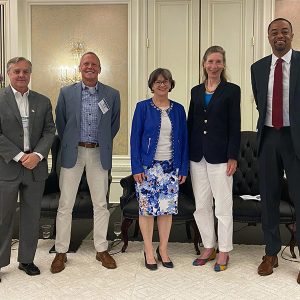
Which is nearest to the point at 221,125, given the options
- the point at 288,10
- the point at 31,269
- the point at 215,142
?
the point at 215,142

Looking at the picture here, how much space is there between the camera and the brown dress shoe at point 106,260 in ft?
10.6

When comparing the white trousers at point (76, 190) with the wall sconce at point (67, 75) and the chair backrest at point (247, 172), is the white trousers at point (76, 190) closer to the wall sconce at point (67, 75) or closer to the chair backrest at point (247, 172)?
the chair backrest at point (247, 172)

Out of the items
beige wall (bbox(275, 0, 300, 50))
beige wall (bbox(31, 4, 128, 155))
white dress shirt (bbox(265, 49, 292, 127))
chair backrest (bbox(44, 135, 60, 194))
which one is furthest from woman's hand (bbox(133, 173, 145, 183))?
beige wall (bbox(275, 0, 300, 50))

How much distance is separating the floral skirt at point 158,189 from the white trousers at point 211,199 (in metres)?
0.20

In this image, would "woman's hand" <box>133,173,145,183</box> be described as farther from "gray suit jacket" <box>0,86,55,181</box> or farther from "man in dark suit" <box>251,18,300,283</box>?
"man in dark suit" <box>251,18,300,283</box>

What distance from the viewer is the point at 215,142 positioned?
3057 mm

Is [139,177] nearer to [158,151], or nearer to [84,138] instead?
[158,151]

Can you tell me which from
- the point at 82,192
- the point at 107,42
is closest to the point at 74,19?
the point at 107,42

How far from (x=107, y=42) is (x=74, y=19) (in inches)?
22.2

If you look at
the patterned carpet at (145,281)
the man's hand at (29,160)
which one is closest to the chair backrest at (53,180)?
the patterned carpet at (145,281)

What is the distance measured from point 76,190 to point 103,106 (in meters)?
0.69

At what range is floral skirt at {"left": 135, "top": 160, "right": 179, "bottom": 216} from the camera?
312cm

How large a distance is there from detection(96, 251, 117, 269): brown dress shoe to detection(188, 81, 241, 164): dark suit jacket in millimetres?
1096

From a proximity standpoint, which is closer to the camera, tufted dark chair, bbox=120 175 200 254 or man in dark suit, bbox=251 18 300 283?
man in dark suit, bbox=251 18 300 283
